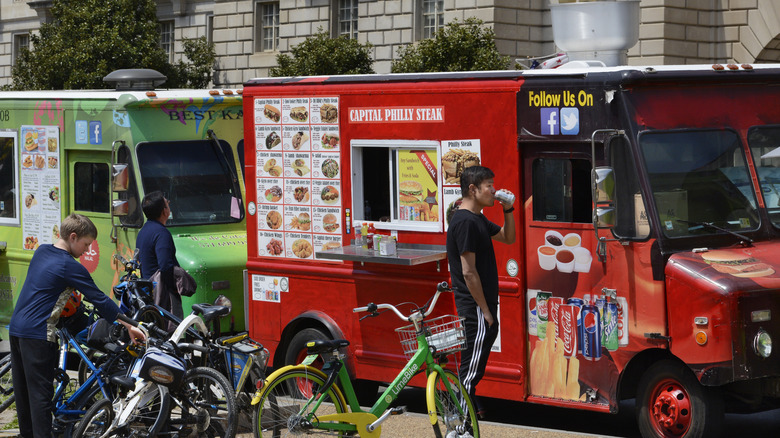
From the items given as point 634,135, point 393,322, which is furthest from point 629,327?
point 393,322

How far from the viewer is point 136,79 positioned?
14211mm

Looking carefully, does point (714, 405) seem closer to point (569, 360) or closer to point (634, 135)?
point (569, 360)

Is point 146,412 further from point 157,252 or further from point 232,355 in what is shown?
point 157,252

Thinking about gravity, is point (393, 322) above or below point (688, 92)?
below

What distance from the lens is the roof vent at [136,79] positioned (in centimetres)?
1403

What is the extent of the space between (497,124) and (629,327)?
1835 mm

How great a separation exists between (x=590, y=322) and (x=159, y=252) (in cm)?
391

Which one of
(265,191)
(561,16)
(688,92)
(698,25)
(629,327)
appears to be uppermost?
(698,25)

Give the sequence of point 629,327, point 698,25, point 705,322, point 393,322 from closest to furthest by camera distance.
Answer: point 705,322, point 629,327, point 393,322, point 698,25

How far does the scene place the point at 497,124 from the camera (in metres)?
8.72

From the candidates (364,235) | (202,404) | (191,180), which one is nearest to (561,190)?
(364,235)

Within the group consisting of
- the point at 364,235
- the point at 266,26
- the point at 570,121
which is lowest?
the point at 364,235

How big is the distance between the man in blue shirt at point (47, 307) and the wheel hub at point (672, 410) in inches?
141

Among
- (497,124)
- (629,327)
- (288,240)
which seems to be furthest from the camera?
(288,240)
